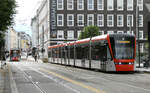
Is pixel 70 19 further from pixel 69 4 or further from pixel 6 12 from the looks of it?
pixel 6 12

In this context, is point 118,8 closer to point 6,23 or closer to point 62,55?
point 62,55

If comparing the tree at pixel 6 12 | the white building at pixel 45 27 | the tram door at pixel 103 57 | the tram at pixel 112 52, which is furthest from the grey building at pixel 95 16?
the tram door at pixel 103 57

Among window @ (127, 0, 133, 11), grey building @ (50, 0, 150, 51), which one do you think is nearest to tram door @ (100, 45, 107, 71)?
grey building @ (50, 0, 150, 51)

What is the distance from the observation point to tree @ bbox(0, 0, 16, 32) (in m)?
26.0

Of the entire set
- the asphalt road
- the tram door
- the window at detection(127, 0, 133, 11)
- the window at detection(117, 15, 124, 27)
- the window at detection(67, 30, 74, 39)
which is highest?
the window at detection(127, 0, 133, 11)

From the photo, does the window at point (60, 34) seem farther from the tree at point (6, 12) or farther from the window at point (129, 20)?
the tree at point (6, 12)

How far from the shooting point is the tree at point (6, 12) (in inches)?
1024

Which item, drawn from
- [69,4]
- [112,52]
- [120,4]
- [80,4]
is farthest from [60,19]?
[112,52]

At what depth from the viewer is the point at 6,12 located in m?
27.1

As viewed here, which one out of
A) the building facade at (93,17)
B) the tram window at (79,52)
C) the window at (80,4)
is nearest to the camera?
the tram window at (79,52)

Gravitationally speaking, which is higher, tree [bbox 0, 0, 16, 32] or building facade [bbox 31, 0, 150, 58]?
building facade [bbox 31, 0, 150, 58]

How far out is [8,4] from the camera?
2802 cm

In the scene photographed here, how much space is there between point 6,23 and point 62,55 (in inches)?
689

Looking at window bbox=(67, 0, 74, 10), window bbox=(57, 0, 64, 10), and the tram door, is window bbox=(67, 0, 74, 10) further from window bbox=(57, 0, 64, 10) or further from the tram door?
the tram door
